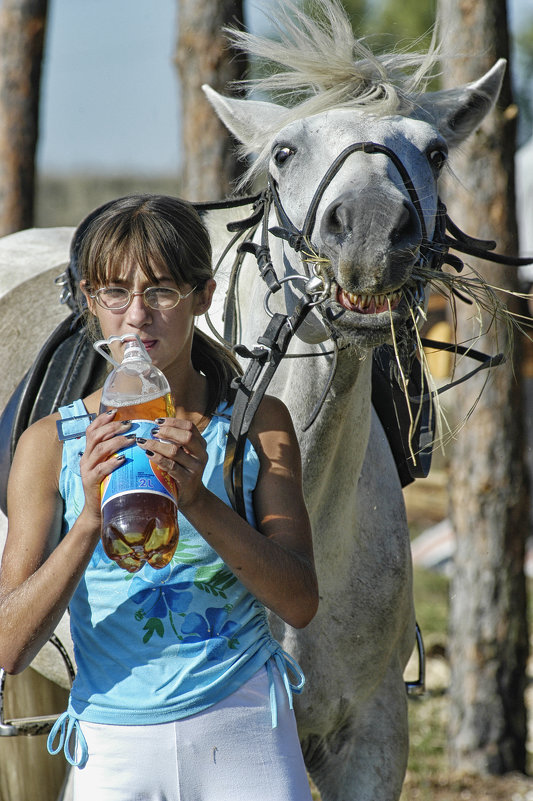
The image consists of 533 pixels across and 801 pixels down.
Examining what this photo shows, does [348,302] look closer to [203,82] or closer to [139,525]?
[139,525]

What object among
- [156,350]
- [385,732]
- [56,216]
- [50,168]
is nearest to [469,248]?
[156,350]

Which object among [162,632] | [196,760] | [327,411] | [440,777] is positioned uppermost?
[327,411]

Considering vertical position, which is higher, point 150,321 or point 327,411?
point 150,321

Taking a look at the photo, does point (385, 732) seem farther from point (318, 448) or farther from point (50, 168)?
point (50, 168)

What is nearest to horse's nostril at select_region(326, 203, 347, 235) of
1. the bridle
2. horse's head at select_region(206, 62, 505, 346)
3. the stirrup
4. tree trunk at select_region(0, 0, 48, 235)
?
horse's head at select_region(206, 62, 505, 346)

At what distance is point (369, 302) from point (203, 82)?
10.7ft

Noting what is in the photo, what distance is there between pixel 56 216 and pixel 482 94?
28.7 m

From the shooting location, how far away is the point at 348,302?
2.12 metres

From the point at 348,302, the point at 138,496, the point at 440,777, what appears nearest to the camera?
the point at 138,496

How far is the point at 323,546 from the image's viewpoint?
252cm

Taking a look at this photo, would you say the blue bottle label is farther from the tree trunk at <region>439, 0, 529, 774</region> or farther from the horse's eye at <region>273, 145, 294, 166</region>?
the tree trunk at <region>439, 0, 529, 774</region>

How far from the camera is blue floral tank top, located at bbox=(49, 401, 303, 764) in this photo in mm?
1674

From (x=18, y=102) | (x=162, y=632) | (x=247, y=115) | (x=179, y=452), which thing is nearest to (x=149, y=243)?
(x=179, y=452)

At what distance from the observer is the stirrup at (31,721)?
2.74 meters
